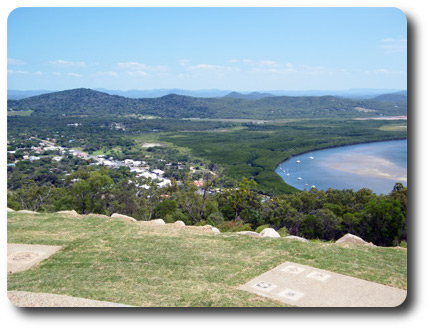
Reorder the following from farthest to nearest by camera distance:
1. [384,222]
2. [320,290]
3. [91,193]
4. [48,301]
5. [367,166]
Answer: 1. [367,166]
2. [91,193]
3. [384,222]
4. [320,290]
5. [48,301]

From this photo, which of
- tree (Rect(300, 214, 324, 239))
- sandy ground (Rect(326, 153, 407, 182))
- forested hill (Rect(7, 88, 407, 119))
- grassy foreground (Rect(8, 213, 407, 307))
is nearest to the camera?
grassy foreground (Rect(8, 213, 407, 307))

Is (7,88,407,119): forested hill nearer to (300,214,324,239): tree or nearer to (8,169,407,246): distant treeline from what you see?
(8,169,407,246): distant treeline

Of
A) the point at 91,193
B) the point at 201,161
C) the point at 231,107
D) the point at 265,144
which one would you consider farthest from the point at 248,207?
the point at 231,107

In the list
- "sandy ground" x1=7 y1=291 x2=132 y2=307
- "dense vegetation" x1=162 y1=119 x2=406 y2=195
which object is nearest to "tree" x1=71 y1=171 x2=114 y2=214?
"sandy ground" x1=7 y1=291 x2=132 y2=307

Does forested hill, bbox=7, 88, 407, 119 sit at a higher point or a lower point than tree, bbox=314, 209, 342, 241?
higher

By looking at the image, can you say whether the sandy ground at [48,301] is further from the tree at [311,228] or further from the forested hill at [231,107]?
the forested hill at [231,107]

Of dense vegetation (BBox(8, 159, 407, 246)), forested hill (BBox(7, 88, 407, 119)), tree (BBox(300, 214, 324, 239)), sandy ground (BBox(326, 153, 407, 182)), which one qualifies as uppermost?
forested hill (BBox(7, 88, 407, 119))

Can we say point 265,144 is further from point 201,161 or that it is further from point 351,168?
point 351,168

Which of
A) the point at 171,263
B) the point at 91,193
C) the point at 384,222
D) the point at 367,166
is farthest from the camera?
the point at 367,166
